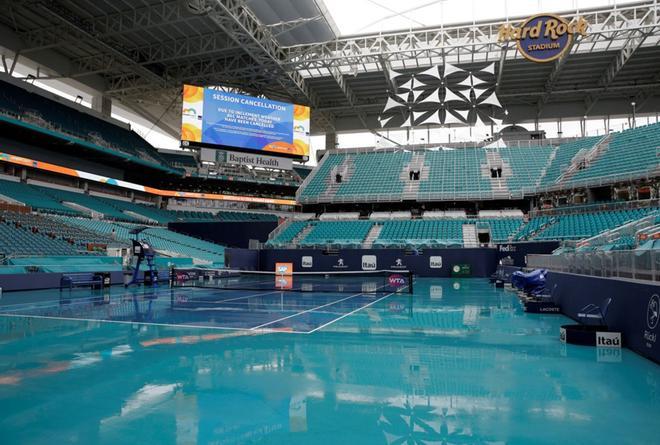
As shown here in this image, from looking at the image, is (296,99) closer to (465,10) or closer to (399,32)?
(399,32)

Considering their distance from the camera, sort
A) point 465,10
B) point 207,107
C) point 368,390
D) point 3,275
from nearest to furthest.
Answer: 1. point 368,390
2. point 3,275
3. point 465,10
4. point 207,107

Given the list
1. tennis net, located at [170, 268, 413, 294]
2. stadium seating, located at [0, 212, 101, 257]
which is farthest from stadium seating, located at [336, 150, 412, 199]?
stadium seating, located at [0, 212, 101, 257]

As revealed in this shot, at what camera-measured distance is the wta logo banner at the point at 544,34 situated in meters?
28.1

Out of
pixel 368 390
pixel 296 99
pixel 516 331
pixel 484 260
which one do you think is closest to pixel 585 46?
pixel 484 260

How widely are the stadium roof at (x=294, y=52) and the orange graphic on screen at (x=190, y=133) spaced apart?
6.44m

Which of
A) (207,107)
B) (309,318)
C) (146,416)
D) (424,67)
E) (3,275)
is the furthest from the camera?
(424,67)

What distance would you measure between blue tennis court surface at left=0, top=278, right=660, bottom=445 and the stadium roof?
79.7 ft

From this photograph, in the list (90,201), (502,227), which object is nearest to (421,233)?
(502,227)

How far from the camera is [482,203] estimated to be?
42.6 m

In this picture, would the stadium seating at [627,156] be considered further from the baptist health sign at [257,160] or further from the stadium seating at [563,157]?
the baptist health sign at [257,160]

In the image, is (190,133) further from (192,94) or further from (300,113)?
(300,113)

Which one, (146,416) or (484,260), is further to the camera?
(484,260)

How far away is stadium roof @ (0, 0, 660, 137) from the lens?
30.8 m

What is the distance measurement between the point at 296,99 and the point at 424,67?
14.0m
